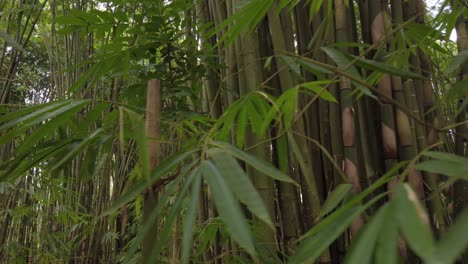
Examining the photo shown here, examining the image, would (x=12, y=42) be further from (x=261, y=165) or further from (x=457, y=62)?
(x=457, y=62)

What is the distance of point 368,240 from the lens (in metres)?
0.40

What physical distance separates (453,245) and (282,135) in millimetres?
468

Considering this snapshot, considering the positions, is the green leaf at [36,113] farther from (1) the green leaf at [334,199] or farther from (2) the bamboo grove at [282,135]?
(1) the green leaf at [334,199]

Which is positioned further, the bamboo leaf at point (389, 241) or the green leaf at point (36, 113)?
the green leaf at point (36, 113)

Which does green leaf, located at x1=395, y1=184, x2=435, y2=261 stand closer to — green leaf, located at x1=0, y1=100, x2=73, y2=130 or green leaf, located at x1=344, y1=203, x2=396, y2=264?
green leaf, located at x1=344, y1=203, x2=396, y2=264

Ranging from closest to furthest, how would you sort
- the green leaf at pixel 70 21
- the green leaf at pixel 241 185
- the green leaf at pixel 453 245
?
the green leaf at pixel 453 245 < the green leaf at pixel 241 185 < the green leaf at pixel 70 21

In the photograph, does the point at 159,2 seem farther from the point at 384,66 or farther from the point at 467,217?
the point at 467,217

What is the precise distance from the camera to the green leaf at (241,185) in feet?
1.37

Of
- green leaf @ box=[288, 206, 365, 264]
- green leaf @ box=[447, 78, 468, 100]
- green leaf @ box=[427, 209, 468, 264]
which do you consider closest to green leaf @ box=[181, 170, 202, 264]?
A: green leaf @ box=[288, 206, 365, 264]

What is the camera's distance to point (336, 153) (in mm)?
938

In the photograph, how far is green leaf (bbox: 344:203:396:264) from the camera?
1.29 feet

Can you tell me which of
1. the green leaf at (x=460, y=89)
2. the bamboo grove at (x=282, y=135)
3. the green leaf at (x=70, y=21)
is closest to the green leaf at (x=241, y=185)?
the bamboo grove at (x=282, y=135)

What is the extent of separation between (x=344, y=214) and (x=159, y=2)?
2.80 ft

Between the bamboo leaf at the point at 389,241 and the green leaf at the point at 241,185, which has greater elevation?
the green leaf at the point at 241,185
